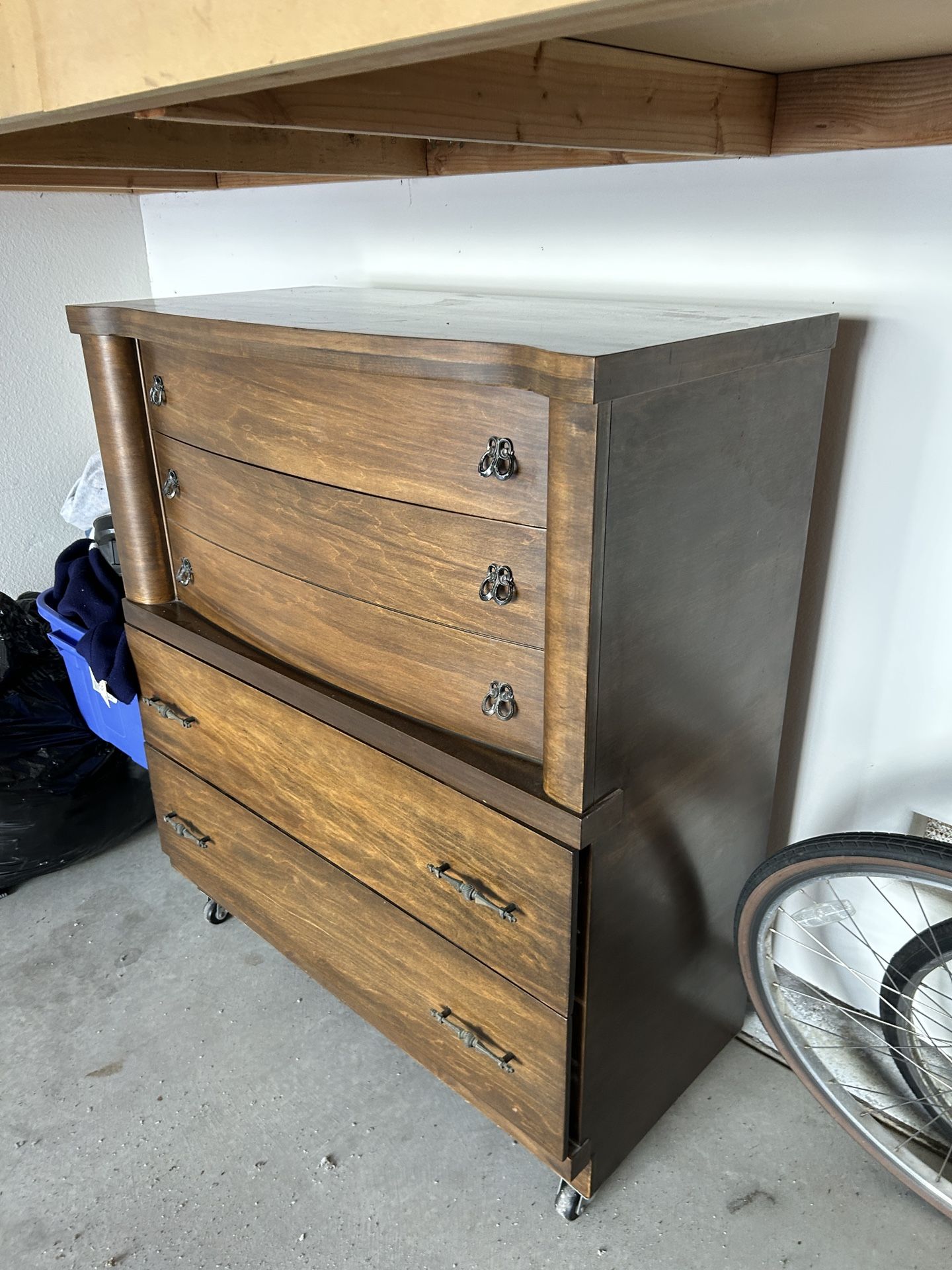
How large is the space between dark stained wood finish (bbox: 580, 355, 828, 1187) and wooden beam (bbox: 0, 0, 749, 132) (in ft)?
1.40

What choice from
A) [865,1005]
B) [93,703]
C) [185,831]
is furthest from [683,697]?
[93,703]

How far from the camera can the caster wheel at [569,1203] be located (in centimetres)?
137

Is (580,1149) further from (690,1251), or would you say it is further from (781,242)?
(781,242)

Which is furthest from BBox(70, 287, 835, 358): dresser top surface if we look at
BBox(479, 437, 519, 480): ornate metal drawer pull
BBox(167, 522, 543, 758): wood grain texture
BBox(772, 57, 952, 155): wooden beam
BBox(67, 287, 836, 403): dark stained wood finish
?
BBox(167, 522, 543, 758): wood grain texture

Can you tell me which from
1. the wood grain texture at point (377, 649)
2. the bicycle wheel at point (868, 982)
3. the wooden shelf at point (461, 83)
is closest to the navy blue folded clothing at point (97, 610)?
the wood grain texture at point (377, 649)

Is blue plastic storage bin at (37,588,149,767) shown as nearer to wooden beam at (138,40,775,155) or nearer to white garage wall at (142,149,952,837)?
white garage wall at (142,149,952,837)

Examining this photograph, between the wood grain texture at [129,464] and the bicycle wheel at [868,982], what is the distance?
1113 mm

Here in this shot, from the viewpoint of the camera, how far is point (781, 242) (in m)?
1.30

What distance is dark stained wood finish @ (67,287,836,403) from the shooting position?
0.91 m

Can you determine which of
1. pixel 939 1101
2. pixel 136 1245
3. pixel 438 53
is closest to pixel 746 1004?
pixel 939 1101

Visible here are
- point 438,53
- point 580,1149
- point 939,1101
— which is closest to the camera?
point 438,53

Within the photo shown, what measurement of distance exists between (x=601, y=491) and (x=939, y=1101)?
3.60ft

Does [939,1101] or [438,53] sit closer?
[438,53]

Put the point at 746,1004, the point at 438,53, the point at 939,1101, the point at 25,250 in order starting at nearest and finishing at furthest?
the point at 438,53, the point at 939,1101, the point at 746,1004, the point at 25,250
